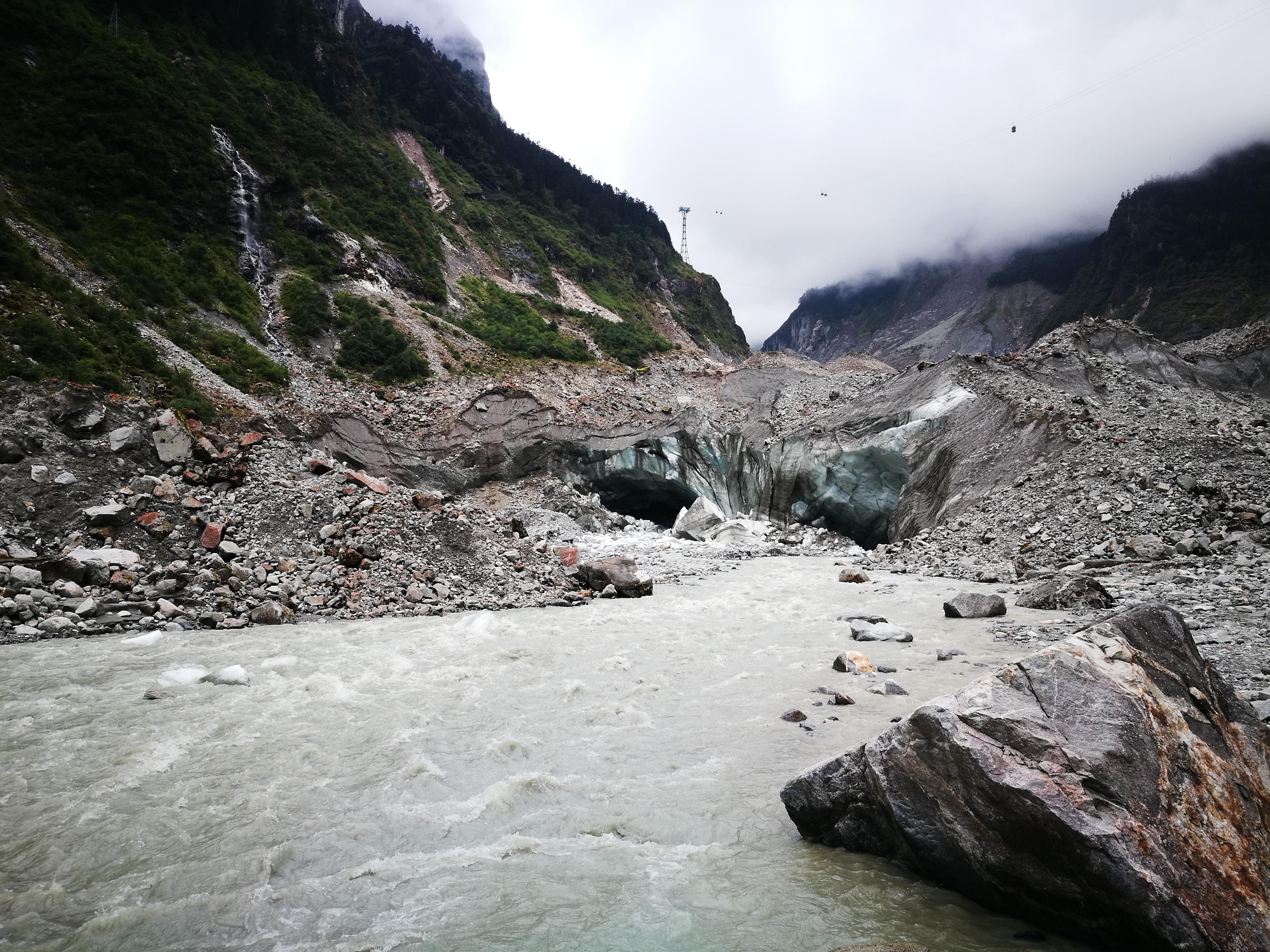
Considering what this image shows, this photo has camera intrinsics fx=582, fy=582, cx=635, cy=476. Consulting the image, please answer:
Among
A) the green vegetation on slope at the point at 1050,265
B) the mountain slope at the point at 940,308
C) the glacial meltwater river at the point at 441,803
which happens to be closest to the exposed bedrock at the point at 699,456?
the glacial meltwater river at the point at 441,803

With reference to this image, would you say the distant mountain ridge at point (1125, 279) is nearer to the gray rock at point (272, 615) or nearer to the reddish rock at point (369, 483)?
the reddish rock at point (369, 483)

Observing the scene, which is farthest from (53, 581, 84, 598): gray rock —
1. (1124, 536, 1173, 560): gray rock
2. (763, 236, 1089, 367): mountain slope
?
(763, 236, 1089, 367): mountain slope

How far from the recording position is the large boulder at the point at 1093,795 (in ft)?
6.98

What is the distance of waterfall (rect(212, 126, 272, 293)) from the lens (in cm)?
3155

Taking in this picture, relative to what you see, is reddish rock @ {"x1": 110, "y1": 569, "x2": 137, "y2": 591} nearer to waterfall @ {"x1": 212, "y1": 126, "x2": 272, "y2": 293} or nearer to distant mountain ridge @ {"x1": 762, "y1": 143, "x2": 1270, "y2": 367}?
waterfall @ {"x1": 212, "y1": 126, "x2": 272, "y2": 293}

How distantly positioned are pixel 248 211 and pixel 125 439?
29987 millimetres

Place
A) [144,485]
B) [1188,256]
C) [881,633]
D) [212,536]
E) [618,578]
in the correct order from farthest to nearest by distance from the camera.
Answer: [1188,256]
[618,578]
[144,485]
[212,536]
[881,633]

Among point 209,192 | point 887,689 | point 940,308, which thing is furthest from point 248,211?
point 940,308

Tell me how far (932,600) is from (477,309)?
4146 centimetres

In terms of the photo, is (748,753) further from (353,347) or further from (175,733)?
(353,347)

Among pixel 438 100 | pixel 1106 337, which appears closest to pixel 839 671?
pixel 1106 337

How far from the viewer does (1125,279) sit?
235 ft

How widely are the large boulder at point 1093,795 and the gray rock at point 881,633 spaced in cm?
469

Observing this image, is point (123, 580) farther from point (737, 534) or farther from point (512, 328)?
point (512, 328)
